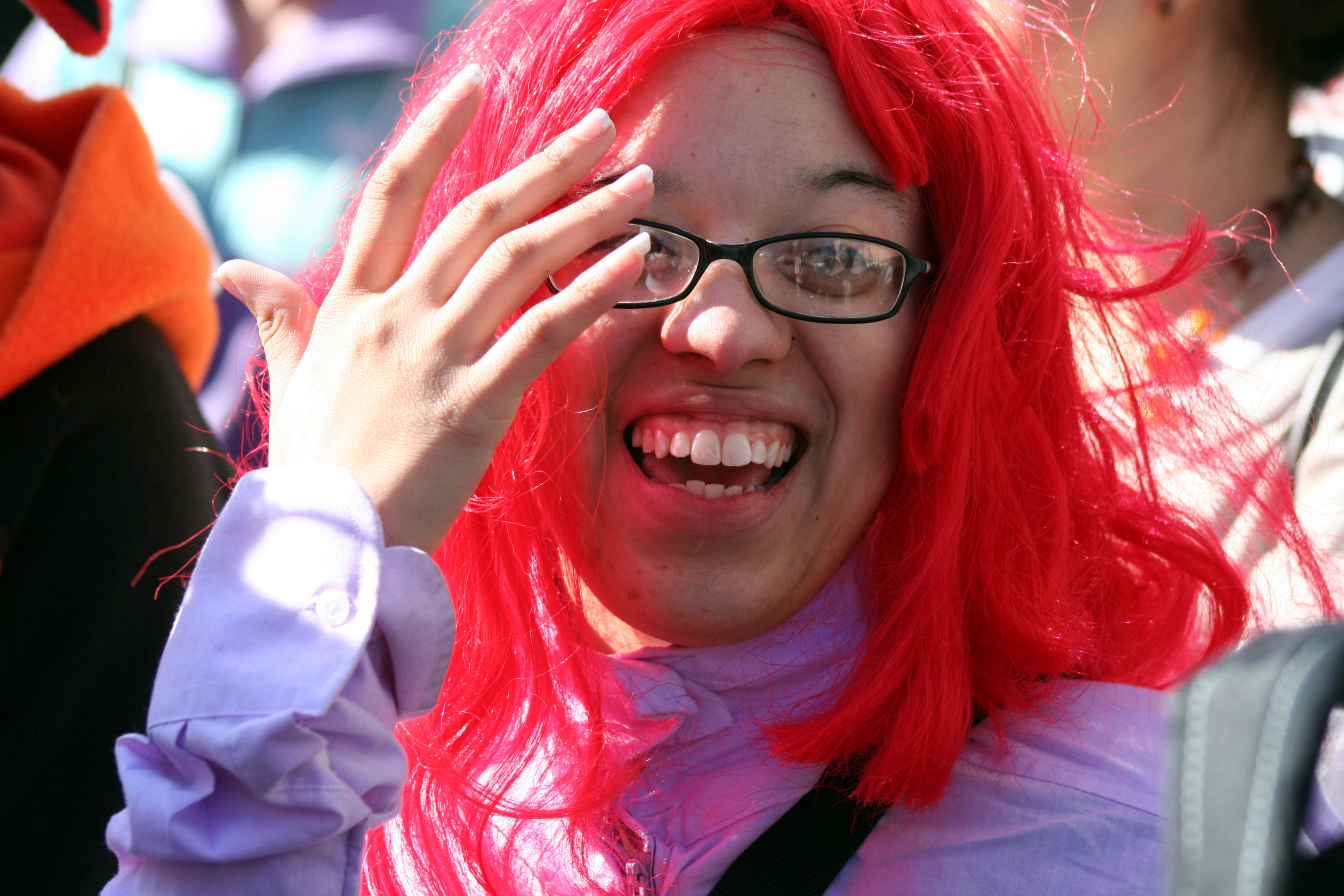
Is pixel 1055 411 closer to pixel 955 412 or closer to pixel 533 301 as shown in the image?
pixel 955 412

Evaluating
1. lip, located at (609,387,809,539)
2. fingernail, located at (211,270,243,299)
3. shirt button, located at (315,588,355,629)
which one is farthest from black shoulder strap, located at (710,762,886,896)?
fingernail, located at (211,270,243,299)

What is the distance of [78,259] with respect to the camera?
1.66 metres

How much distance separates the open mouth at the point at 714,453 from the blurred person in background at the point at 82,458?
781 mm

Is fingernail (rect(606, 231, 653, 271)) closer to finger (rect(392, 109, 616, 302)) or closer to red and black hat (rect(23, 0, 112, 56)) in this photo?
finger (rect(392, 109, 616, 302))

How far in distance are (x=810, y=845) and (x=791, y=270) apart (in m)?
0.66

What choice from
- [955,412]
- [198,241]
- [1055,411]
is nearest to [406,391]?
[955,412]

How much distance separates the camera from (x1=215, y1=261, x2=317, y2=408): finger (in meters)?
1.17

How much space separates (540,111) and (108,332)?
0.86m

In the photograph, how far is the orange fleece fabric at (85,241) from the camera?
158 cm

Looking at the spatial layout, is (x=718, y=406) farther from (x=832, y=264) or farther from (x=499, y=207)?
(x=499, y=207)

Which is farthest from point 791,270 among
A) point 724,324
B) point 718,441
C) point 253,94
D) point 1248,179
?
point 253,94

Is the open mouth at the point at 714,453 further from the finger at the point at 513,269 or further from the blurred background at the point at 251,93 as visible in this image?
the blurred background at the point at 251,93

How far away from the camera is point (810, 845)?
1.21 meters

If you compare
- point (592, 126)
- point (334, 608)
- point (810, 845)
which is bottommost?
point (810, 845)
